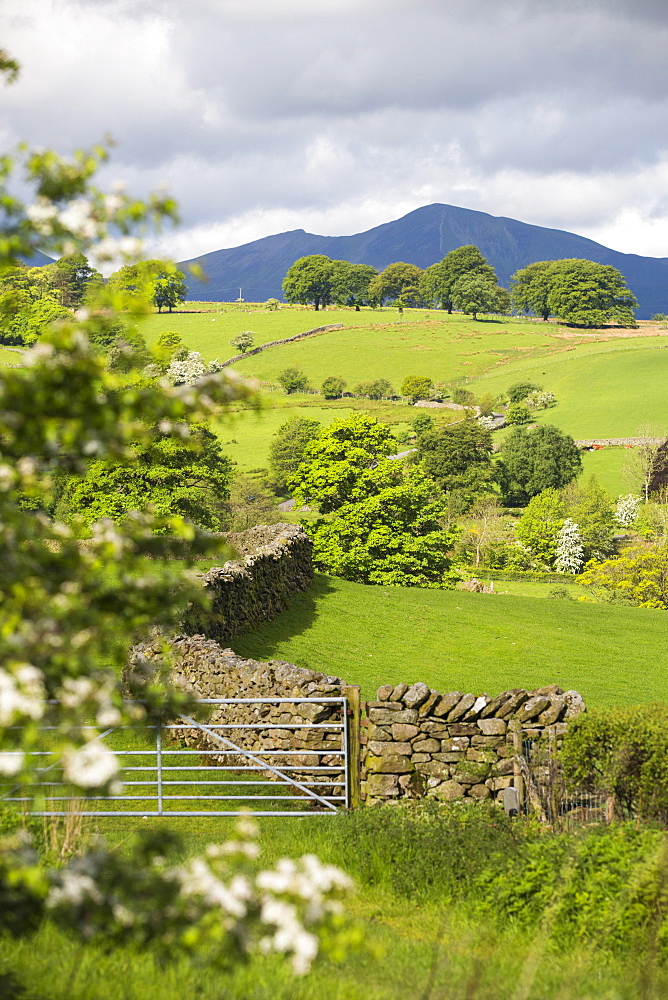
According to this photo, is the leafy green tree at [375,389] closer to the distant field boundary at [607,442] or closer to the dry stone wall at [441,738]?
the distant field boundary at [607,442]

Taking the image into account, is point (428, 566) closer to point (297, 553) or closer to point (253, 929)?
point (297, 553)

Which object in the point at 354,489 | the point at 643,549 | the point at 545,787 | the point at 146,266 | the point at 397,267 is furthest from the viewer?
the point at 397,267

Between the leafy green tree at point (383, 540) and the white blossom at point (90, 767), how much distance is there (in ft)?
110

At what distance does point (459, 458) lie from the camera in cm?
7569

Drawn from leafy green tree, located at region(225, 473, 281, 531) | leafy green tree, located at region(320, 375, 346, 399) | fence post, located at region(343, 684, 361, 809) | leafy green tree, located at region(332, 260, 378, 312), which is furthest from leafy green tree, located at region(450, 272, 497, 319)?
fence post, located at region(343, 684, 361, 809)

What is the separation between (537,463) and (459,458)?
7.12 meters

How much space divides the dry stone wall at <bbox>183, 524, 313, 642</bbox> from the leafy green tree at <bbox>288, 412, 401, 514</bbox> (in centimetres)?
1061

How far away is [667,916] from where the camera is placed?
6.60 metres

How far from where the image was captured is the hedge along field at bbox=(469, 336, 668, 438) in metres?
89.7

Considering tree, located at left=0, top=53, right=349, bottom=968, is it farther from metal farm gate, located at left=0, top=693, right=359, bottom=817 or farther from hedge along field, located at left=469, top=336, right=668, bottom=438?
hedge along field, located at left=469, top=336, right=668, bottom=438

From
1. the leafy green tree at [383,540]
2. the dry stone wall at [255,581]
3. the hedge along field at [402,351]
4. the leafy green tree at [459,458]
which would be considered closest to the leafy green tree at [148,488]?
the dry stone wall at [255,581]

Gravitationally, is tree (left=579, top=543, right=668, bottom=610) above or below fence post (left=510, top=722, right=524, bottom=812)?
below

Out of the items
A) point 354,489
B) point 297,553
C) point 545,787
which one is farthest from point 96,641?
point 354,489

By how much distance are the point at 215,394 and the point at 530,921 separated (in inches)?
232
